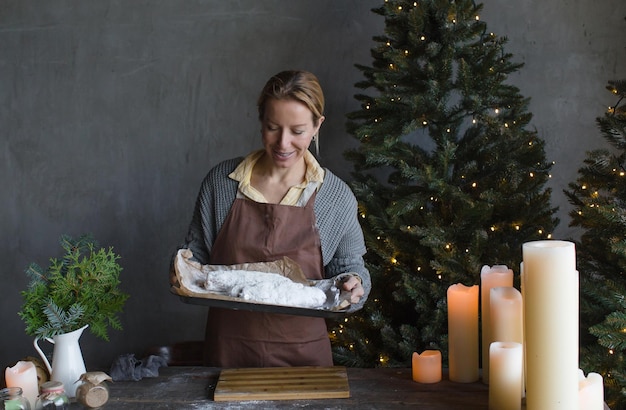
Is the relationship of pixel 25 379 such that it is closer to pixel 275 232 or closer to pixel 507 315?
pixel 275 232

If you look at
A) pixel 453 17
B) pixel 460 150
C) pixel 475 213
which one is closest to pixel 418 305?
pixel 475 213

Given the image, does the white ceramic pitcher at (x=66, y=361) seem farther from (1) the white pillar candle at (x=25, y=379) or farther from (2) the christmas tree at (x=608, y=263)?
(2) the christmas tree at (x=608, y=263)

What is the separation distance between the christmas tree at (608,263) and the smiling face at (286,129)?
0.91 metres

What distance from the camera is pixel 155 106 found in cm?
347

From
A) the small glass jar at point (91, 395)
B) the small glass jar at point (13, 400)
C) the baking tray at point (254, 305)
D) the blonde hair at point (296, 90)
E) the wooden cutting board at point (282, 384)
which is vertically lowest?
the wooden cutting board at point (282, 384)

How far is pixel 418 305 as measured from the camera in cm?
275

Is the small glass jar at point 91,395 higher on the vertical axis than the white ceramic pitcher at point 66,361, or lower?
lower

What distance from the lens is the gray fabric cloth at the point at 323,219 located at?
7.79 feet

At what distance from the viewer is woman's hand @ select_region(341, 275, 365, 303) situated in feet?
6.72

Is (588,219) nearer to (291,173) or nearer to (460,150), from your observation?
(460,150)

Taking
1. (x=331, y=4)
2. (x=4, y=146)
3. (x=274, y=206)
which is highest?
(x=331, y=4)

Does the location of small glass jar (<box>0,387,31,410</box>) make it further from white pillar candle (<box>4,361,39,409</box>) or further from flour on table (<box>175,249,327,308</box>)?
flour on table (<box>175,249,327,308</box>)

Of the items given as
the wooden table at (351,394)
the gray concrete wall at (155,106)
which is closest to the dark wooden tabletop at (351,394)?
the wooden table at (351,394)

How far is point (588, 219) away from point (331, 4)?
5.44 ft
